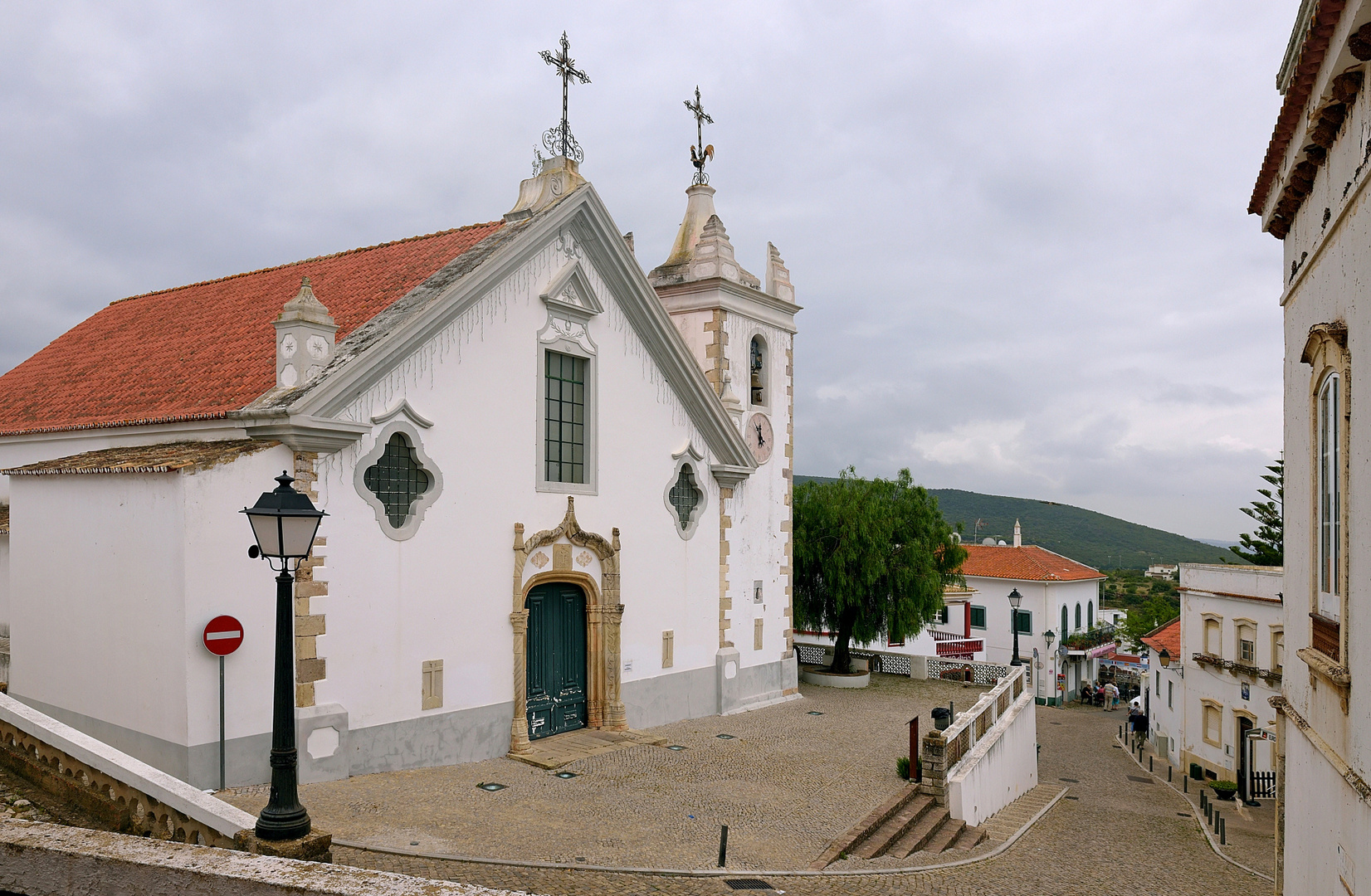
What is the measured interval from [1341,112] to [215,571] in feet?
37.3

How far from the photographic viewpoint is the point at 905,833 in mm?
12188

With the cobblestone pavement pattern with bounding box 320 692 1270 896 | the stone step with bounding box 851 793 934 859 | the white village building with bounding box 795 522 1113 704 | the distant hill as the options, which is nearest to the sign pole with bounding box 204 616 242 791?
the cobblestone pavement pattern with bounding box 320 692 1270 896

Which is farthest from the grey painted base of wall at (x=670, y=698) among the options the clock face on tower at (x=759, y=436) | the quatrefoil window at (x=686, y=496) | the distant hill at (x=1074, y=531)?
the distant hill at (x=1074, y=531)

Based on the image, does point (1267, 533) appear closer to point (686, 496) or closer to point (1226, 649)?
point (1226, 649)

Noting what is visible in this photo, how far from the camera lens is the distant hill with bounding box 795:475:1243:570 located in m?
126

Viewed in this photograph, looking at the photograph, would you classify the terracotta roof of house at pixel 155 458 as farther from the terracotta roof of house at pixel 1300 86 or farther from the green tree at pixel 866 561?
the green tree at pixel 866 561

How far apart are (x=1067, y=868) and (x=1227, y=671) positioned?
60.6 feet

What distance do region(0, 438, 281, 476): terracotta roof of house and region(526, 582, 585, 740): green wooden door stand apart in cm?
500

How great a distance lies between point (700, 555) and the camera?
18.2 metres

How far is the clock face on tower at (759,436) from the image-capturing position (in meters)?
20.4

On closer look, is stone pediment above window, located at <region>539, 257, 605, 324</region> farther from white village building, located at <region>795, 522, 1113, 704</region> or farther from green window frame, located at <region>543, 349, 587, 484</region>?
white village building, located at <region>795, 522, 1113, 704</region>

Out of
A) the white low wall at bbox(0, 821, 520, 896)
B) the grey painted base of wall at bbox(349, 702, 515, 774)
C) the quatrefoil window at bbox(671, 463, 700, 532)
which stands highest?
the quatrefoil window at bbox(671, 463, 700, 532)

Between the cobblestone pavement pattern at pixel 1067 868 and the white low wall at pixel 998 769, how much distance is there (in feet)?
2.56

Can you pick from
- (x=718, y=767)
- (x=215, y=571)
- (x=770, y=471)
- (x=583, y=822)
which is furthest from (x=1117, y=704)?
(x=215, y=571)
